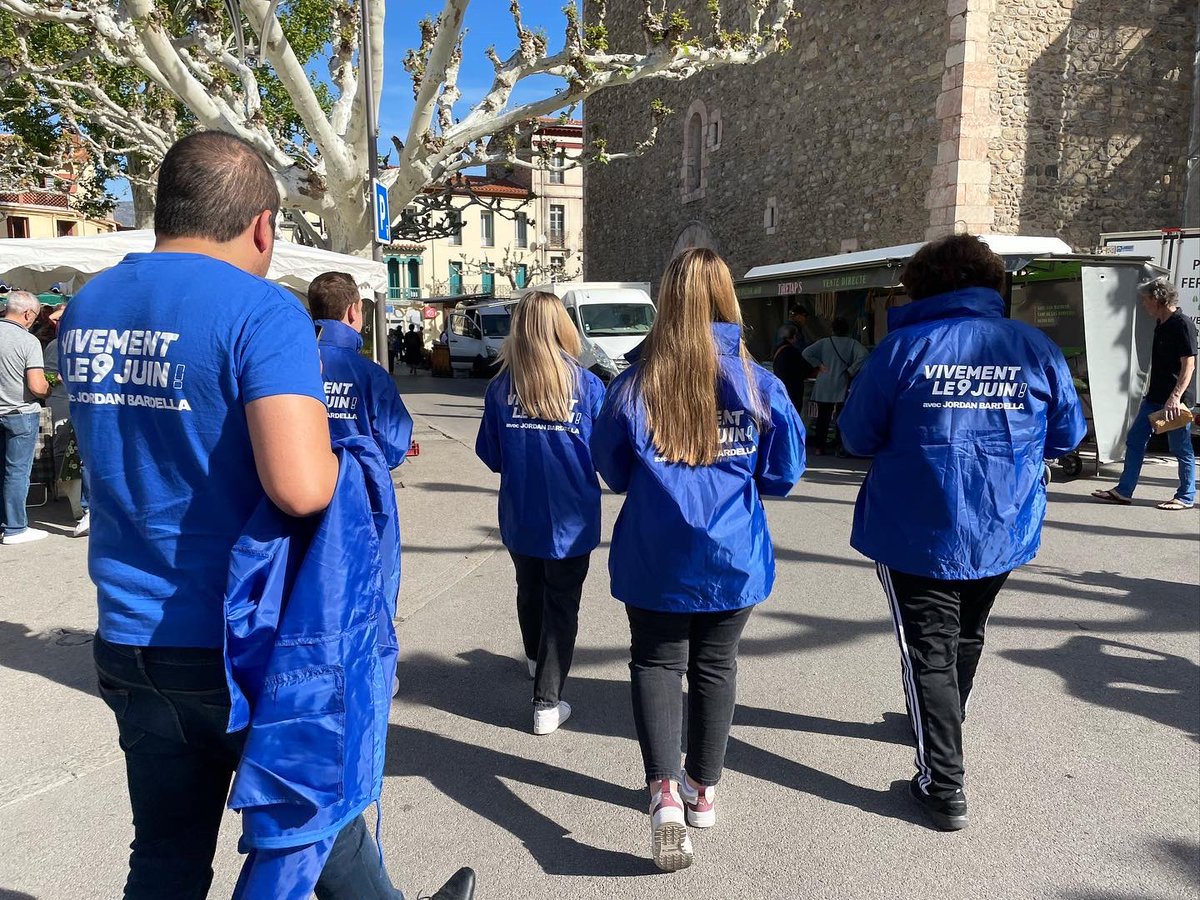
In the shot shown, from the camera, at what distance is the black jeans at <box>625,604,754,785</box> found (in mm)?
2543

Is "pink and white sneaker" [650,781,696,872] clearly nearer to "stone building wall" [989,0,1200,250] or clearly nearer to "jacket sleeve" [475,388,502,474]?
"jacket sleeve" [475,388,502,474]

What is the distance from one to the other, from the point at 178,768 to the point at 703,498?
1.47 meters

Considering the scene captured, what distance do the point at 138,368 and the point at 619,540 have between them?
148 cm

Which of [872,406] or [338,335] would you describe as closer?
[872,406]

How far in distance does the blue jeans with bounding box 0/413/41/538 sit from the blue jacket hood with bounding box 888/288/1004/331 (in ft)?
19.3

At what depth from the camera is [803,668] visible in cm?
399

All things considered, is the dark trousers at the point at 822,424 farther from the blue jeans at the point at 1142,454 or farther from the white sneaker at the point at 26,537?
the white sneaker at the point at 26,537

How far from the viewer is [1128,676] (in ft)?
12.6

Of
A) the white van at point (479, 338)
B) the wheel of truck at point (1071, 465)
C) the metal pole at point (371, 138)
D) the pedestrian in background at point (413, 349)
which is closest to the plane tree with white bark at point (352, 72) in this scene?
the metal pole at point (371, 138)

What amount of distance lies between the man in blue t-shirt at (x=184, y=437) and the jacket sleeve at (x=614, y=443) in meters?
1.12

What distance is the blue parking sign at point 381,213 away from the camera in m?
7.88

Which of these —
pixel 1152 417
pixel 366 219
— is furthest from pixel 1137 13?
pixel 366 219

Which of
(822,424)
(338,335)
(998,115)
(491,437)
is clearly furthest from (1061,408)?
(998,115)

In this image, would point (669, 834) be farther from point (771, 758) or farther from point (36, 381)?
point (36, 381)
